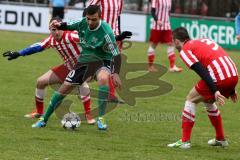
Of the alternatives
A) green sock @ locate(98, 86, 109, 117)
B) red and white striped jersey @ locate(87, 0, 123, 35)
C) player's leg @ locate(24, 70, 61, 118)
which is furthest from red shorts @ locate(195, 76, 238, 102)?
red and white striped jersey @ locate(87, 0, 123, 35)

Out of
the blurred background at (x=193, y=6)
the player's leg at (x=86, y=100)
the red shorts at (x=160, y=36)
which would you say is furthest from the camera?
the blurred background at (x=193, y=6)

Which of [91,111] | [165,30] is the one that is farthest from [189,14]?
[91,111]

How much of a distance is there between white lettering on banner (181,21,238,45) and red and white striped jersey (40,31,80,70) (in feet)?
53.0

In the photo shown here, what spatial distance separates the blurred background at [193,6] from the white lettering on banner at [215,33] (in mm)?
1558

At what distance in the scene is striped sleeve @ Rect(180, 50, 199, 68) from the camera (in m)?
8.89

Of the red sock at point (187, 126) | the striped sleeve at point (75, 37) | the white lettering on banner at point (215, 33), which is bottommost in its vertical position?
the white lettering on banner at point (215, 33)

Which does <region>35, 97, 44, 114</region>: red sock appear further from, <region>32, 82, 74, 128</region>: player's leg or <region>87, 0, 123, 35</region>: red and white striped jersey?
<region>87, 0, 123, 35</region>: red and white striped jersey

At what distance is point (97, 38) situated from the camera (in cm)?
1012

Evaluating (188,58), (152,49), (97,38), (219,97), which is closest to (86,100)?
(97,38)

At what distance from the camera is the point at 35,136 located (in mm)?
9594

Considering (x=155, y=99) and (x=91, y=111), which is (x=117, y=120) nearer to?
(x=91, y=111)

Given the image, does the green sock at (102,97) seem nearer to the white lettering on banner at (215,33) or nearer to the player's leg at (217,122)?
the player's leg at (217,122)

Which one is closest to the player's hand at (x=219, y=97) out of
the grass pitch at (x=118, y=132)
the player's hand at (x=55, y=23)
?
the grass pitch at (x=118, y=132)

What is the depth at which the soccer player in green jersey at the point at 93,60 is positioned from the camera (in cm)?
1009
